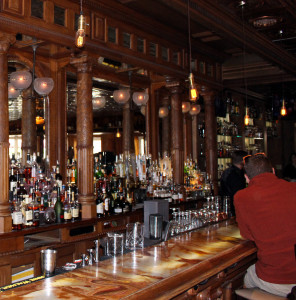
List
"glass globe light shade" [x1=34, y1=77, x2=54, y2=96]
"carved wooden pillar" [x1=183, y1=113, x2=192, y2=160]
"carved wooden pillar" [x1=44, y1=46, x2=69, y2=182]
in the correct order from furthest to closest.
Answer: "carved wooden pillar" [x1=183, y1=113, x2=192, y2=160]
"carved wooden pillar" [x1=44, y1=46, x2=69, y2=182]
"glass globe light shade" [x1=34, y1=77, x2=54, y2=96]

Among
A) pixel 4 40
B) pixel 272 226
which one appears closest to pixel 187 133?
pixel 4 40

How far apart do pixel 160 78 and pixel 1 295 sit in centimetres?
559

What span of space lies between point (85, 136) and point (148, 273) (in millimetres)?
2569

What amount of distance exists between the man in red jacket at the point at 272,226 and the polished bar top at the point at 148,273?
231mm

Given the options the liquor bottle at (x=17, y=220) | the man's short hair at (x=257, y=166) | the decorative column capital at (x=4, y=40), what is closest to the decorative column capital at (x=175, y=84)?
the decorative column capital at (x=4, y=40)

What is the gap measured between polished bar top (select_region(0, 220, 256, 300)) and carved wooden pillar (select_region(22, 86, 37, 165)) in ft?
12.3

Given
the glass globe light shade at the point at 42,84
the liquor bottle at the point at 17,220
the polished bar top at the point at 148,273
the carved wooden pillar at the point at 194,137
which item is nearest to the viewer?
the polished bar top at the point at 148,273

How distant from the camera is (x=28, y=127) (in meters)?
6.29

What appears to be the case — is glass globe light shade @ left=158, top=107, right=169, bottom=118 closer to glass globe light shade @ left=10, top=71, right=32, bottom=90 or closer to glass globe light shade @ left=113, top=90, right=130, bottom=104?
glass globe light shade @ left=113, top=90, right=130, bottom=104

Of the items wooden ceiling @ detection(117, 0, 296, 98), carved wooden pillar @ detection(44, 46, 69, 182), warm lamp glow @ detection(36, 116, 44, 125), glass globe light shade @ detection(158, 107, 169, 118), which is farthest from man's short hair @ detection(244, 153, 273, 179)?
glass globe light shade @ detection(158, 107, 169, 118)

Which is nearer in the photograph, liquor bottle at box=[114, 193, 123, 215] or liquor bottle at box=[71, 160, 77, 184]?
liquor bottle at box=[114, 193, 123, 215]

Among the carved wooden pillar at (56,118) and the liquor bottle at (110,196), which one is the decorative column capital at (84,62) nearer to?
the carved wooden pillar at (56,118)

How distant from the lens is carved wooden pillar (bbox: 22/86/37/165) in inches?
246

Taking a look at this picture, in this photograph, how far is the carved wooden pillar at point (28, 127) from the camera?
6.25 meters
